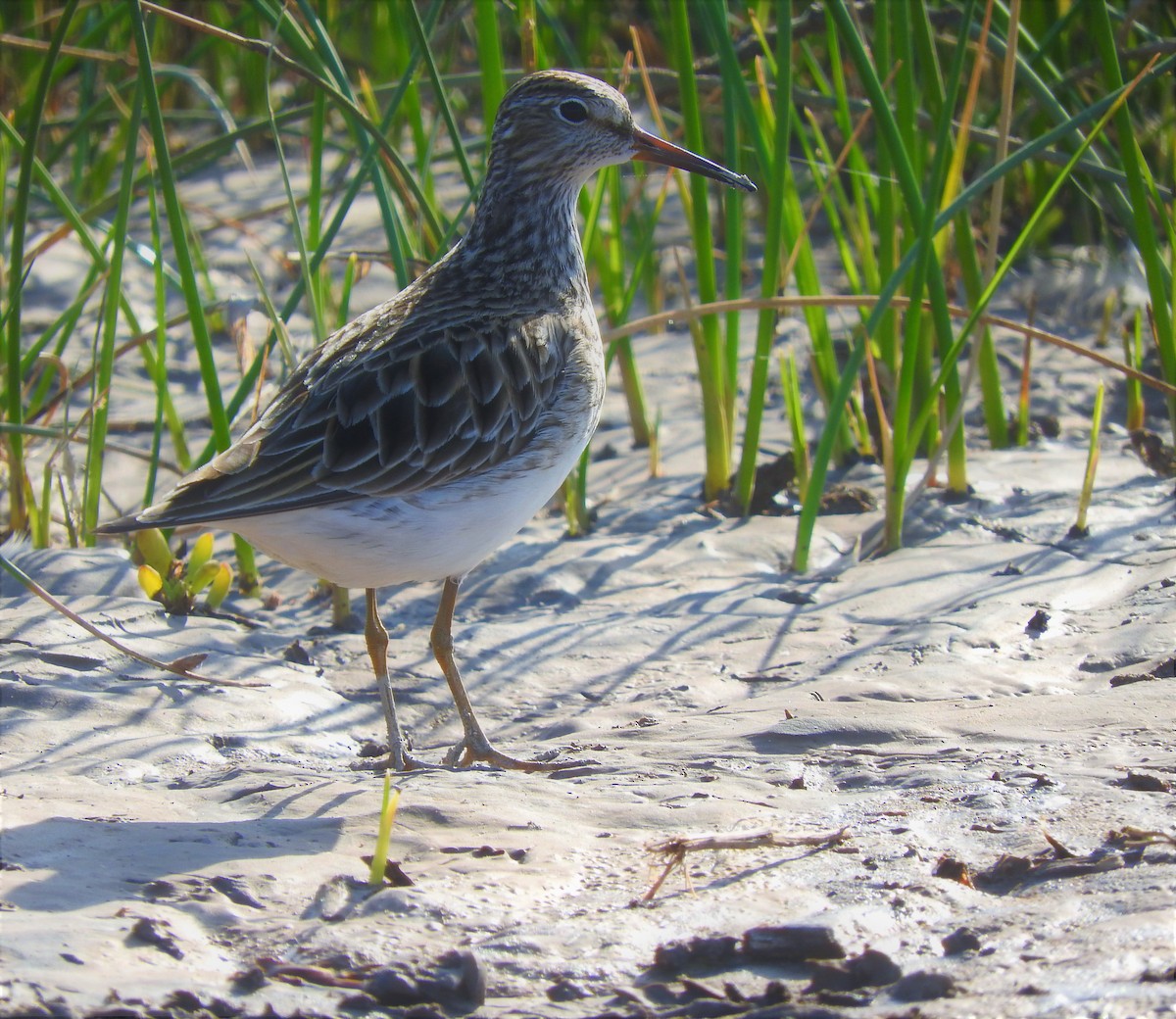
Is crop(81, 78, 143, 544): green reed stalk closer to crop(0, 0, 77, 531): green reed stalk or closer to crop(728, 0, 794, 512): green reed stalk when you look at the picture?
crop(0, 0, 77, 531): green reed stalk

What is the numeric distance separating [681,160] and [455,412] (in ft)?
4.50

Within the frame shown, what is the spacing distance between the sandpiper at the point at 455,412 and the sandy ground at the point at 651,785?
482 mm

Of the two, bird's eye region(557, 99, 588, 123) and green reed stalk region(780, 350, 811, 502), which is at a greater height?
bird's eye region(557, 99, 588, 123)

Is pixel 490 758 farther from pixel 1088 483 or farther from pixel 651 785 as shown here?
pixel 1088 483

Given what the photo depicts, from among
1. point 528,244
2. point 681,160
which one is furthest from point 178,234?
point 681,160

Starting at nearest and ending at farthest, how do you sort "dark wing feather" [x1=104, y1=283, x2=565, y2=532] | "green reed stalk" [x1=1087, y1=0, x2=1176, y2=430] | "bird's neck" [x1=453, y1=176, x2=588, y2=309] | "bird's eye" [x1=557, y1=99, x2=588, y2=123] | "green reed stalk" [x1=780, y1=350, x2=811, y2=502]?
"dark wing feather" [x1=104, y1=283, x2=565, y2=532], "bird's neck" [x1=453, y1=176, x2=588, y2=309], "bird's eye" [x1=557, y1=99, x2=588, y2=123], "green reed stalk" [x1=1087, y1=0, x2=1176, y2=430], "green reed stalk" [x1=780, y1=350, x2=811, y2=502]

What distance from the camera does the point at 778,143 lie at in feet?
16.5

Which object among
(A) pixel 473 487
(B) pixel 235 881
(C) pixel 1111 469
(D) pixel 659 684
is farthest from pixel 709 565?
(B) pixel 235 881

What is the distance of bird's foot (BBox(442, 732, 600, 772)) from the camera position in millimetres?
3811

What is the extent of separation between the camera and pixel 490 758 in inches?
157

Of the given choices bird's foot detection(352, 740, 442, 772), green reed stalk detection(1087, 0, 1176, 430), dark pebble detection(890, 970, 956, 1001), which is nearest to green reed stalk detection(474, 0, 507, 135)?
green reed stalk detection(1087, 0, 1176, 430)

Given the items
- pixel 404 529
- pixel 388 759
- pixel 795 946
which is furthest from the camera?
pixel 388 759

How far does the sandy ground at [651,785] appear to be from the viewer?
261 cm

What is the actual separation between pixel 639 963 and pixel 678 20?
3.73 meters
